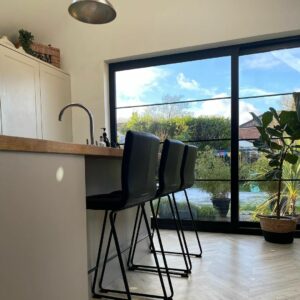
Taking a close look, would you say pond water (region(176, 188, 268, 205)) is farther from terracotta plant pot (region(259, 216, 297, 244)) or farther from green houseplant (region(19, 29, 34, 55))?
green houseplant (region(19, 29, 34, 55))

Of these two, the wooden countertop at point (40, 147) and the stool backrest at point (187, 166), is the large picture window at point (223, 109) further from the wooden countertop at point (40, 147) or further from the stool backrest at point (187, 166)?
the wooden countertop at point (40, 147)

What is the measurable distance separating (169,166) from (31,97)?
7.74 ft

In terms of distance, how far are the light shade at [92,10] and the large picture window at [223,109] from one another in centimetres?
158

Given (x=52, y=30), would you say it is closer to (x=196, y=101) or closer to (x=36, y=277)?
(x=196, y=101)

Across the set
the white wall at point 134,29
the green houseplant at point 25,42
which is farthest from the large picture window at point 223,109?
the green houseplant at point 25,42

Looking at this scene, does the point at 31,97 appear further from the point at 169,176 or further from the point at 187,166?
the point at 169,176

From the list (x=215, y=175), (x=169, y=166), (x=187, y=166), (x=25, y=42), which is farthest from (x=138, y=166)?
(x=25, y=42)

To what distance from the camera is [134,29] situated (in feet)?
13.0

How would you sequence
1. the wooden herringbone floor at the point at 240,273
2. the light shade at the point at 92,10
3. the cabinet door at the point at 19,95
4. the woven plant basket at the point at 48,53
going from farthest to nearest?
1. the woven plant basket at the point at 48,53
2. the cabinet door at the point at 19,95
3. the light shade at the point at 92,10
4. the wooden herringbone floor at the point at 240,273

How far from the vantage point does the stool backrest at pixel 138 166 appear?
1.48 metres

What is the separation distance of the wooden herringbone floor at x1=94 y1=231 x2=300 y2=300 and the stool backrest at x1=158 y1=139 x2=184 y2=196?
0.73 meters

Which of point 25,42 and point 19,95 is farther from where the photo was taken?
point 25,42

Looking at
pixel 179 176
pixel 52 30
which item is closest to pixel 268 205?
pixel 179 176

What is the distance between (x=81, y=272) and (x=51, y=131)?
2.90 m
